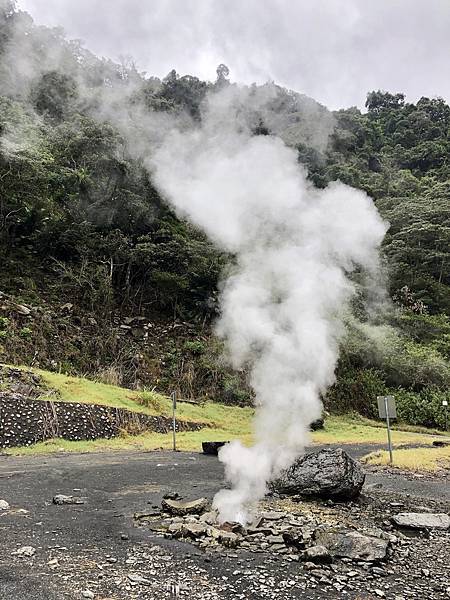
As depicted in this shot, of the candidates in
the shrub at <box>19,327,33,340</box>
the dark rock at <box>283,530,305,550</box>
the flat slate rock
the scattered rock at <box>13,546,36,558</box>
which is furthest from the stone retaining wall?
the flat slate rock

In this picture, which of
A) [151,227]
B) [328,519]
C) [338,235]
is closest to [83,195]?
[151,227]

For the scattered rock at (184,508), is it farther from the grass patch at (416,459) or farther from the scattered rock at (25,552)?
the grass patch at (416,459)

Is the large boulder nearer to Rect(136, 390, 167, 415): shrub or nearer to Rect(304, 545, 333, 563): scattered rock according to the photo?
Rect(304, 545, 333, 563): scattered rock

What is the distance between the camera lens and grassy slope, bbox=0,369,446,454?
18344 mm

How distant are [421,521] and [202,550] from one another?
11.8 feet

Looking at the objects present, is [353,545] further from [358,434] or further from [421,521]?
[358,434]

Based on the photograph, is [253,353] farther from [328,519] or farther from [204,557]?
[204,557]

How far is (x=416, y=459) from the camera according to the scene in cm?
1574

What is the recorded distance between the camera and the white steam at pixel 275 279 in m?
10.8

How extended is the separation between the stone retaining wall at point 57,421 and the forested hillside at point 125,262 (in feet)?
18.9

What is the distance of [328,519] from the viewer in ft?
27.1

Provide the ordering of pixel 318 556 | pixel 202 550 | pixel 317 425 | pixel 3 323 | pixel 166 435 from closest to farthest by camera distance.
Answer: pixel 318 556 → pixel 202 550 → pixel 166 435 → pixel 3 323 → pixel 317 425

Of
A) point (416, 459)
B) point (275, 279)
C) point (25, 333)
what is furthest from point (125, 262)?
point (416, 459)

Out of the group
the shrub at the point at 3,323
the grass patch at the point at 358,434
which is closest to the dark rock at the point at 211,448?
the grass patch at the point at 358,434
